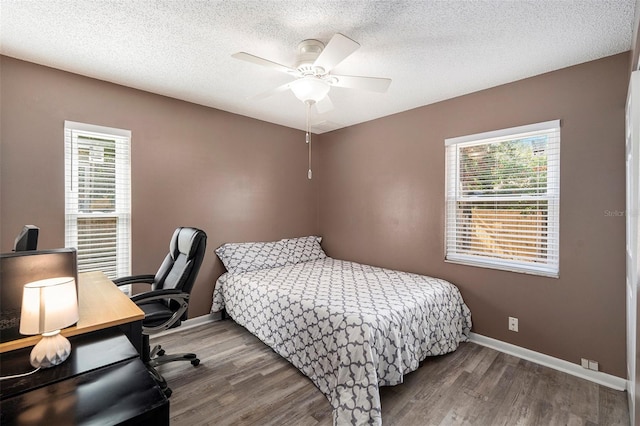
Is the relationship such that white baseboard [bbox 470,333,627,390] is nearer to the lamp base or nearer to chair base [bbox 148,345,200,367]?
chair base [bbox 148,345,200,367]

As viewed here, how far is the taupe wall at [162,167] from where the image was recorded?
2.33m

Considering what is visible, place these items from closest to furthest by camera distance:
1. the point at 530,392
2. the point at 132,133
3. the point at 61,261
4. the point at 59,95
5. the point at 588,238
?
the point at 61,261 → the point at 530,392 → the point at 588,238 → the point at 59,95 → the point at 132,133

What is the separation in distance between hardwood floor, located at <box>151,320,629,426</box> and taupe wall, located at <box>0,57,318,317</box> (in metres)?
1.23

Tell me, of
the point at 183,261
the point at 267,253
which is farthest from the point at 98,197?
the point at 267,253

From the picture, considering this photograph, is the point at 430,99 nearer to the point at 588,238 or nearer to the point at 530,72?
the point at 530,72

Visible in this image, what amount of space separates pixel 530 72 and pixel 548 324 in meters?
2.19

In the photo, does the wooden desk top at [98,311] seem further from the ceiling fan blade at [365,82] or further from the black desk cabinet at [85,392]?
the ceiling fan blade at [365,82]

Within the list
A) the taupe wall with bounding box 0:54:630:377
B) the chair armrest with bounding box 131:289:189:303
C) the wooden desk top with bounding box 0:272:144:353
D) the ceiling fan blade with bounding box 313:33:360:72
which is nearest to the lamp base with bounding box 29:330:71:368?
the wooden desk top with bounding box 0:272:144:353

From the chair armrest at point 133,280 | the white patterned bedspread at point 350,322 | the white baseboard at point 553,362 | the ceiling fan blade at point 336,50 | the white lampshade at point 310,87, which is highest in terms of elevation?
the ceiling fan blade at point 336,50

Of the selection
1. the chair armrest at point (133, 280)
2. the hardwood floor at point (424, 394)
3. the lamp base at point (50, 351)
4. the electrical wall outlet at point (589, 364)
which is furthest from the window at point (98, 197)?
the electrical wall outlet at point (589, 364)

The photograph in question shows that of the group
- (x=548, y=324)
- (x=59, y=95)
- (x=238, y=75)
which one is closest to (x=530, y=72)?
(x=548, y=324)

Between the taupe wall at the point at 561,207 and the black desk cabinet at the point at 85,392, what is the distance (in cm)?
290

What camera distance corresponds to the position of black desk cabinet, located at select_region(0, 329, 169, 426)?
0.91 metres

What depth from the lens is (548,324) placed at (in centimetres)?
250
